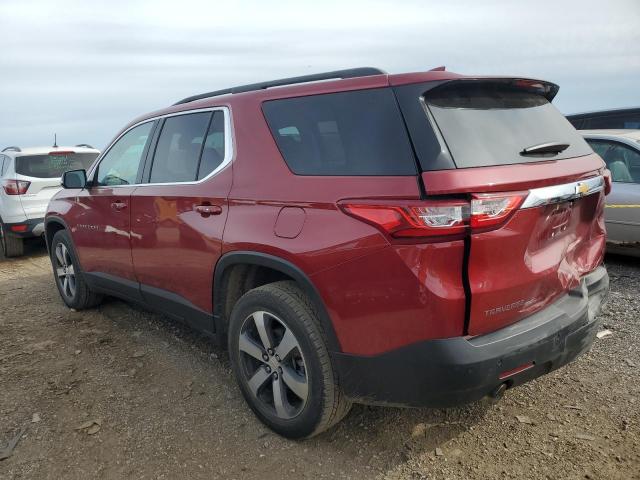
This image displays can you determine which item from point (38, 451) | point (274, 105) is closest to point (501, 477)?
point (274, 105)

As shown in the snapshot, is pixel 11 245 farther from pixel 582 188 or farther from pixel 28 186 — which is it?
pixel 582 188

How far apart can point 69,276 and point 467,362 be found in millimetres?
4092

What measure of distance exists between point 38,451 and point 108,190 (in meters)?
1.94

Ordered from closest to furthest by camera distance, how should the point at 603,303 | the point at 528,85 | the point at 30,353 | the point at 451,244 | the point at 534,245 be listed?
the point at 451,244, the point at 534,245, the point at 528,85, the point at 603,303, the point at 30,353

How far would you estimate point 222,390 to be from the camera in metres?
Result: 3.25

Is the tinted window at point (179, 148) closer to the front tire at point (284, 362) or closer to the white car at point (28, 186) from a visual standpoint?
the front tire at point (284, 362)

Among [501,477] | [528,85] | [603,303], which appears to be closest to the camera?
[501,477]

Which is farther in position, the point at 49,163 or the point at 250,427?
the point at 49,163

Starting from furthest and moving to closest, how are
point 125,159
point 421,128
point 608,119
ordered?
point 608,119 → point 125,159 → point 421,128

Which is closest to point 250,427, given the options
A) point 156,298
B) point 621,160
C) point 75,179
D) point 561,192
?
point 156,298

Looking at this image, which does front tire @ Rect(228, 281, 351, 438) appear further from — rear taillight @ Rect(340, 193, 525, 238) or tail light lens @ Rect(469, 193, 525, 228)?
tail light lens @ Rect(469, 193, 525, 228)

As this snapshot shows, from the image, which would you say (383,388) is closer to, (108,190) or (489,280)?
(489,280)

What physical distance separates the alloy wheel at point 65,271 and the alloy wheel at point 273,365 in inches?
106

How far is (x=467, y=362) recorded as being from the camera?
6.60 ft
